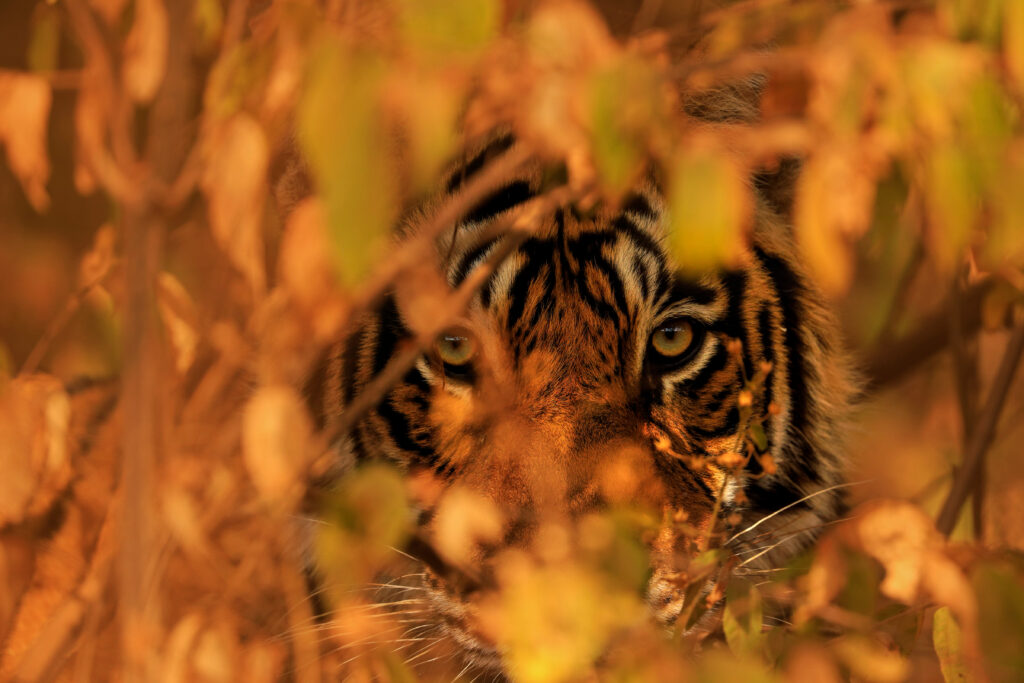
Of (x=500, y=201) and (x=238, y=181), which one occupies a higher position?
(x=238, y=181)

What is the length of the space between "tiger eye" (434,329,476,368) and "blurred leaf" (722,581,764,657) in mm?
624

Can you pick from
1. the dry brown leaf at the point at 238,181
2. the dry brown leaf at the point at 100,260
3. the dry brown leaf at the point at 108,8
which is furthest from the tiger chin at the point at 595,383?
the dry brown leaf at the point at 108,8

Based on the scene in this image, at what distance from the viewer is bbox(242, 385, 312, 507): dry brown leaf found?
4.13 ft

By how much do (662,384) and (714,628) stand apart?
1.39 feet

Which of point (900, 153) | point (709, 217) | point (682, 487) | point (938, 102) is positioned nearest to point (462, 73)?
point (709, 217)

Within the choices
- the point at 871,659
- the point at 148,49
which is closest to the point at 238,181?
the point at 148,49

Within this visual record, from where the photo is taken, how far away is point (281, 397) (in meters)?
1.29

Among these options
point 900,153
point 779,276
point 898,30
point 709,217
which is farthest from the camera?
point 779,276

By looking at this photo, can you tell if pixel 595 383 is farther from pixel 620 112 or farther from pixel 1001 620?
pixel 1001 620

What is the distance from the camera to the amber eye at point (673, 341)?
1.81 meters

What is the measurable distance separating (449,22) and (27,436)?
32.4 inches

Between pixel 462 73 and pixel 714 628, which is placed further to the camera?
pixel 714 628

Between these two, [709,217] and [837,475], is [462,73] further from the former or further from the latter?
[837,475]

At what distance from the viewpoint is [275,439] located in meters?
1.26
